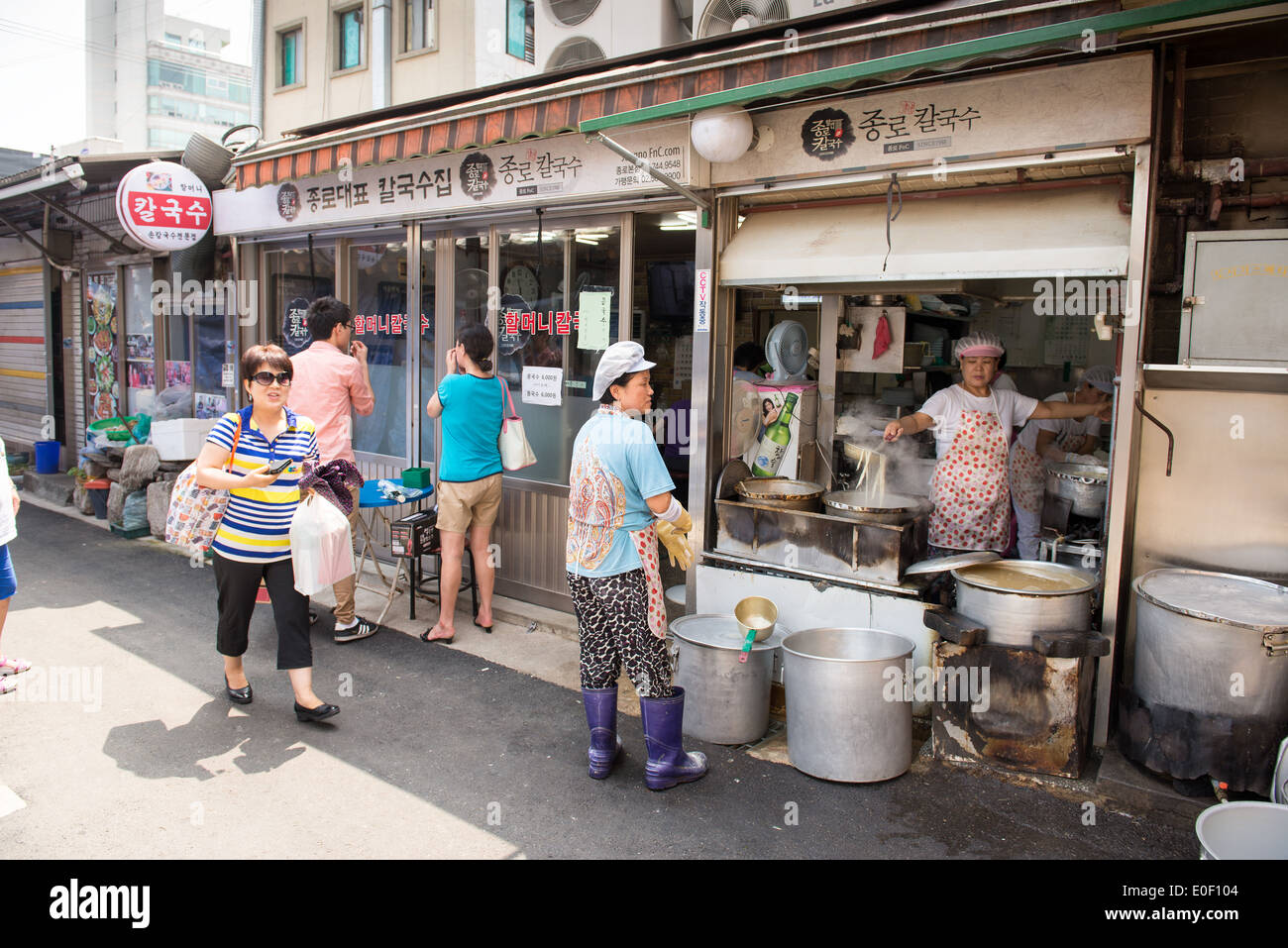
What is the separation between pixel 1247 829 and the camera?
3.07 meters

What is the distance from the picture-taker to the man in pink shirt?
6277 millimetres

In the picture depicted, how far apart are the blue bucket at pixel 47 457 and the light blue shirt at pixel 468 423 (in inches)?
368

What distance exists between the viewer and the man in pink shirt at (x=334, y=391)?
6.28 meters

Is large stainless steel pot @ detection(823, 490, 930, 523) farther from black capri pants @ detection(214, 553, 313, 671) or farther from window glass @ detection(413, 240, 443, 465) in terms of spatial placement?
window glass @ detection(413, 240, 443, 465)

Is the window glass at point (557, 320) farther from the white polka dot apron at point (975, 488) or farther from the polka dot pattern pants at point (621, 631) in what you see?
the polka dot pattern pants at point (621, 631)

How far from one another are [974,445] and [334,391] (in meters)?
4.41

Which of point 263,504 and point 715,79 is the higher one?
point 715,79

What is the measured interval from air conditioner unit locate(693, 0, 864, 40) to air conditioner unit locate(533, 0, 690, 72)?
215 centimetres

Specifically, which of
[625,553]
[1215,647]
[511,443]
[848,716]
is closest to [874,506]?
[848,716]

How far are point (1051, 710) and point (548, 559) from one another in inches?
155

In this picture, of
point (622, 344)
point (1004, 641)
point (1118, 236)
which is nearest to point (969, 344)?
point (1118, 236)

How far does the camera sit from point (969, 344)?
536 cm

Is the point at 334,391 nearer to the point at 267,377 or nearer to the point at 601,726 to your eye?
the point at 267,377
